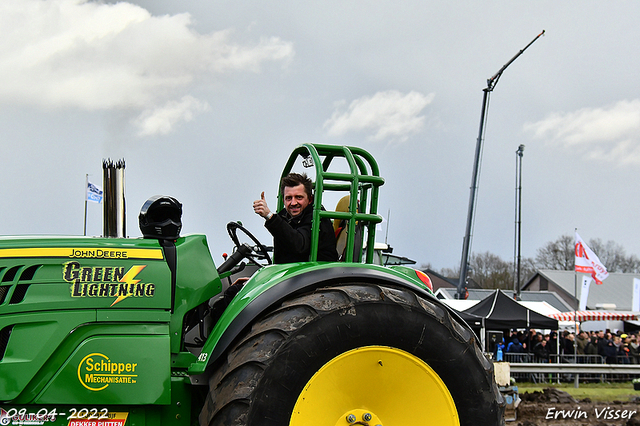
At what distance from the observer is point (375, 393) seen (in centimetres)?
306

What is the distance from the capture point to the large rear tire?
9.43ft

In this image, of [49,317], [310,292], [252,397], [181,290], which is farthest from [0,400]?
[310,292]

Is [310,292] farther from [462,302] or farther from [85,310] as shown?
[462,302]

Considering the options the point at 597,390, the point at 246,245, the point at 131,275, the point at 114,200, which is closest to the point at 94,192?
the point at 114,200

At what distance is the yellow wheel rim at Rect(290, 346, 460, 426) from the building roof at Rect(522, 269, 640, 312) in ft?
155

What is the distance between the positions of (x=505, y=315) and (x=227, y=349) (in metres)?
13.8

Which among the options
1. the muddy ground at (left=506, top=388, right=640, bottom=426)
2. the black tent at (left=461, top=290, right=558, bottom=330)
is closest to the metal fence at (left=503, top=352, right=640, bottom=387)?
the muddy ground at (left=506, top=388, right=640, bottom=426)

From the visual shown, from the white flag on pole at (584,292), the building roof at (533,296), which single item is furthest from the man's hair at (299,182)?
the building roof at (533,296)

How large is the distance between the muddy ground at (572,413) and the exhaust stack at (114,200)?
5.74m

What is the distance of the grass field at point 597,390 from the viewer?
9.02 m

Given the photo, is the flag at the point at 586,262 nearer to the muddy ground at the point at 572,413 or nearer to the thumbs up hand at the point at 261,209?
the muddy ground at the point at 572,413

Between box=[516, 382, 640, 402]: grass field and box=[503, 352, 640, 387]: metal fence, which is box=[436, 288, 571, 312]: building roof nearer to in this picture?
box=[503, 352, 640, 387]: metal fence

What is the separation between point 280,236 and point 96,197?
7.42 metres

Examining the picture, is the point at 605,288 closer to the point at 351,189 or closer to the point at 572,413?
the point at 572,413
